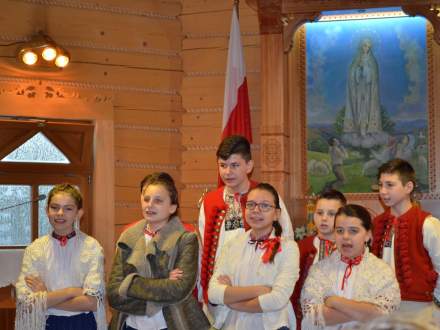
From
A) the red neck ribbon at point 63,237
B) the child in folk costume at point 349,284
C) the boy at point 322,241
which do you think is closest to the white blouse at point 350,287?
the child in folk costume at point 349,284

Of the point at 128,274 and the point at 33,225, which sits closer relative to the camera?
the point at 128,274

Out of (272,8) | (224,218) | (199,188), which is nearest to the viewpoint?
(224,218)

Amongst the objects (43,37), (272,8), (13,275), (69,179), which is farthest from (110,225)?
(272,8)

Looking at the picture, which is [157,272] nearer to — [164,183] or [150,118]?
[164,183]

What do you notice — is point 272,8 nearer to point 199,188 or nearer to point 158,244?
point 199,188

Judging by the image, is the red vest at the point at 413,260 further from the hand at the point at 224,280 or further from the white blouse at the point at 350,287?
the hand at the point at 224,280

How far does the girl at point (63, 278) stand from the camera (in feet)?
9.77

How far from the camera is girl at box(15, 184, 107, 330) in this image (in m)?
2.98

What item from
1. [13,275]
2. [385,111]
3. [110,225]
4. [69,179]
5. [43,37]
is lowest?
[13,275]

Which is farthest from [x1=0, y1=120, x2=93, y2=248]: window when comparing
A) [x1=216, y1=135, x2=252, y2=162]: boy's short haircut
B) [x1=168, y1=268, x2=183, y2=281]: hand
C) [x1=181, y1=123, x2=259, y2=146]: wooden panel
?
[x1=168, y1=268, x2=183, y2=281]: hand

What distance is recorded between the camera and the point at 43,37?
5.12 m

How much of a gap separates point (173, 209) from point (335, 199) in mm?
873

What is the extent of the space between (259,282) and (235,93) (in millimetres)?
2614

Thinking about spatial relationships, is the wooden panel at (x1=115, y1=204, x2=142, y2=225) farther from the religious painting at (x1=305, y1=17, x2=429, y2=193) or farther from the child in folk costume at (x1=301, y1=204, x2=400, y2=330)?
the child in folk costume at (x1=301, y1=204, x2=400, y2=330)
